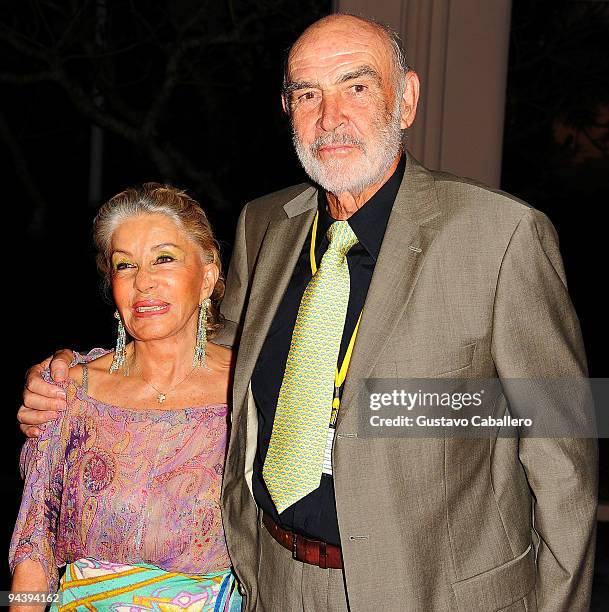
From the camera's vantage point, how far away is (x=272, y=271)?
6.27 feet

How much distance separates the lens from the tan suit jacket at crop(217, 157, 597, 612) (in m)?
1.61

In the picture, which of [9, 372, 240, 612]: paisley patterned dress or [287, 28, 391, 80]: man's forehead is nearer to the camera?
[287, 28, 391, 80]: man's forehead

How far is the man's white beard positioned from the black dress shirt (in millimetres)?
53

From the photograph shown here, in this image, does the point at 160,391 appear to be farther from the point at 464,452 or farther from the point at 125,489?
the point at 464,452

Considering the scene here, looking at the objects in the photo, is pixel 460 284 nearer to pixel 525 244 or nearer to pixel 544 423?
pixel 525 244

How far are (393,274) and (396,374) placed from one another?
0.18 metres

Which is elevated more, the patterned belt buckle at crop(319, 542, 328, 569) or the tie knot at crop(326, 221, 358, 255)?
the tie knot at crop(326, 221, 358, 255)

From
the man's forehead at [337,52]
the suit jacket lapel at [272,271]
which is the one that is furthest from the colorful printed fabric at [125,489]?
the man's forehead at [337,52]

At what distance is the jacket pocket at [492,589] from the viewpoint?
1.63 m

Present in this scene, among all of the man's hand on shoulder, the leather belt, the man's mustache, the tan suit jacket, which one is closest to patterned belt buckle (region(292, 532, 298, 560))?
the leather belt

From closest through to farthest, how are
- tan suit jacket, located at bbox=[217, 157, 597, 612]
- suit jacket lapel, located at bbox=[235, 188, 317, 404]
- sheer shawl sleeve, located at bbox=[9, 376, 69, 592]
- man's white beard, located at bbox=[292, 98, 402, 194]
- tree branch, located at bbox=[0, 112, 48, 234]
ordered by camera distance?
tan suit jacket, located at bbox=[217, 157, 597, 612], man's white beard, located at bbox=[292, 98, 402, 194], suit jacket lapel, located at bbox=[235, 188, 317, 404], sheer shawl sleeve, located at bbox=[9, 376, 69, 592], tree branch, located at bbox=[0, 112, 48, 234]

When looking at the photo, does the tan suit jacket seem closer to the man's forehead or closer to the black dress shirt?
the black dress shirt

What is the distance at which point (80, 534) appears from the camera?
6.37 ft

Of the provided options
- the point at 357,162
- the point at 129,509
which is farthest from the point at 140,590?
the point at 357,162
